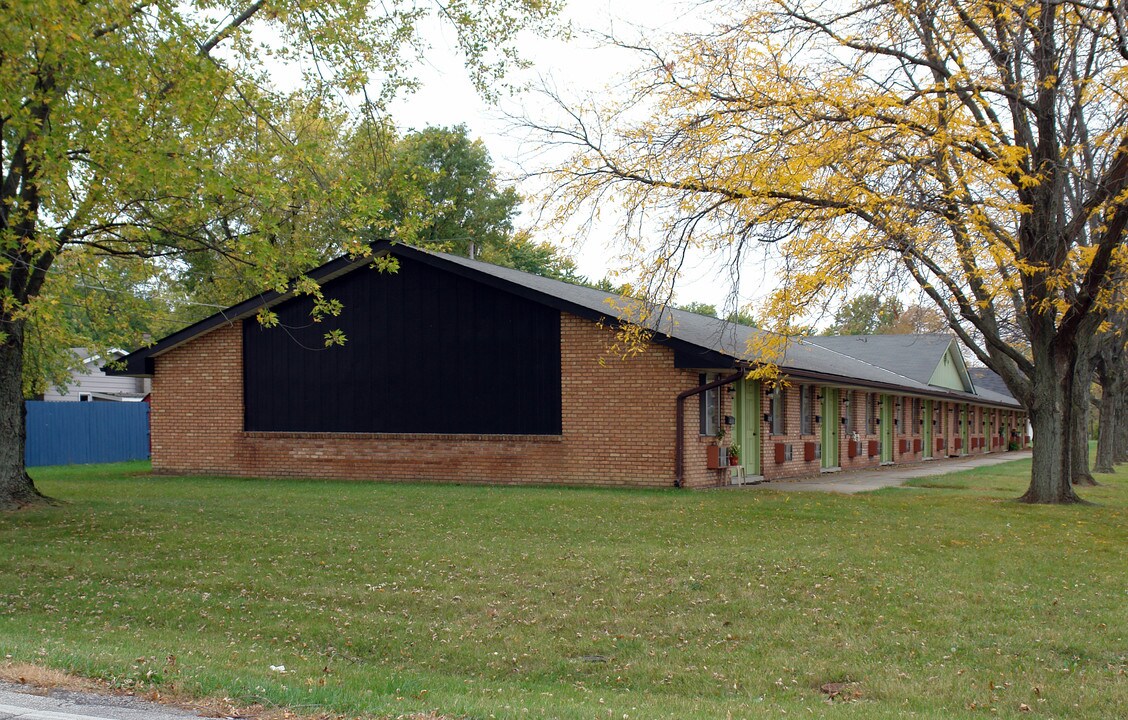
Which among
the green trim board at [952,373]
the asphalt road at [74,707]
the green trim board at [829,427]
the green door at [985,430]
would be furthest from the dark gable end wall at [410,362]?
the green door at [985,430]

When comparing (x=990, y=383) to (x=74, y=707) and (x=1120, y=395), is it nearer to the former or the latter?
(x=1120, y=395)

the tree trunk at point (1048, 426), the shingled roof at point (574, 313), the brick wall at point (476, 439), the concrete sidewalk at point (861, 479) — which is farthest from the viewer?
the concrete sidewalk at point (861, 479)

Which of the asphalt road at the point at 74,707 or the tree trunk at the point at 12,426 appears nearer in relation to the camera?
the asphalt road at the point at 74,707

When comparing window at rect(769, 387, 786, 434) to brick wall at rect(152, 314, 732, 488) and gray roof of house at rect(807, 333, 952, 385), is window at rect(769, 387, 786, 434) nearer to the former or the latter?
brick wall at rect(152, 314, 732, 488)

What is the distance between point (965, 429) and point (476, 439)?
2918 cm

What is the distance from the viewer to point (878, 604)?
9.21 metres

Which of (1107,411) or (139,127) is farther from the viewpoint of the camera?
(1107,411)

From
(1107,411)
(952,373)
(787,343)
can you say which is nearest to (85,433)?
(787,343)

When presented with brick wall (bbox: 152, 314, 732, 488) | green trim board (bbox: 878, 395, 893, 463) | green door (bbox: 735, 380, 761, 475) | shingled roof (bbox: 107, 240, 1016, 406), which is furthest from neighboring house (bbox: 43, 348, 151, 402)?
green trim board (bbox: 878, 395, 893, 463)

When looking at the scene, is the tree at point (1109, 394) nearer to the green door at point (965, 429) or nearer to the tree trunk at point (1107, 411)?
the tree trunk at point (1107, 411)

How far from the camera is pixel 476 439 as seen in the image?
1983 cm

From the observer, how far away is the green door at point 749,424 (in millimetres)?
20969

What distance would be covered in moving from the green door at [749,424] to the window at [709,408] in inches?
47.8

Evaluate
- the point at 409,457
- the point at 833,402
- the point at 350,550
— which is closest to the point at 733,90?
Result: the point at 350,550
